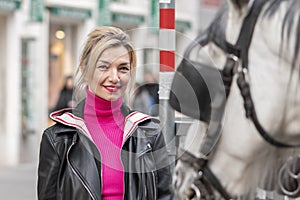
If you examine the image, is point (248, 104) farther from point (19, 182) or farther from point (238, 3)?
point (19, 182)

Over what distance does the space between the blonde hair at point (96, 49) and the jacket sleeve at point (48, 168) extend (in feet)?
0.71

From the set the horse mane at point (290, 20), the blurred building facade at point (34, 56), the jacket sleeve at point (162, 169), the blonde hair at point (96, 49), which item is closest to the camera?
the horse mane at point (290, 20)

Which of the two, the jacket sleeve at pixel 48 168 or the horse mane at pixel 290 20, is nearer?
the horse mane at pixel 290 20

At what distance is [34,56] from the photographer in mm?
13750

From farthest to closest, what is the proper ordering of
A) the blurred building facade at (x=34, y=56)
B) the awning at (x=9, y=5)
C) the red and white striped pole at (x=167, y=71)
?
the blurred building facade at (x=34, y=56), the awning at (x=9, y=5), the red and white striped pole at (x=167, y=71)

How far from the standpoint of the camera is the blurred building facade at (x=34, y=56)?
1336 cm

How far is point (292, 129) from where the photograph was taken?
111 inches

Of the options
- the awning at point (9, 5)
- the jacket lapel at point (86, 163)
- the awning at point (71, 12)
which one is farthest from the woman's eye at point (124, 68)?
the awning at point (71, 12)

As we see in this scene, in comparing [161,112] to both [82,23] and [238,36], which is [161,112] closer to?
[238,36]

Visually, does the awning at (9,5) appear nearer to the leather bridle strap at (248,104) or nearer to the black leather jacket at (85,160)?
the black leather jacket at (85,160)

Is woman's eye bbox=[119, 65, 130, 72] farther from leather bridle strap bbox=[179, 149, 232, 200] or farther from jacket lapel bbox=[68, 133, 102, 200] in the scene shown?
leather bridle strap bbox=[179, 149, 232, 200]

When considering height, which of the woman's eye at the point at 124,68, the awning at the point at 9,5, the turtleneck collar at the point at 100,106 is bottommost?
the turtleneck collar at the point at 100,106

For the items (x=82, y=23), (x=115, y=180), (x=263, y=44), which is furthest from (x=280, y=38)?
(x=82, y=23)

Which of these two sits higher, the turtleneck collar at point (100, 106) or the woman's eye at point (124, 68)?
the woman's eye at point (124, 68)
